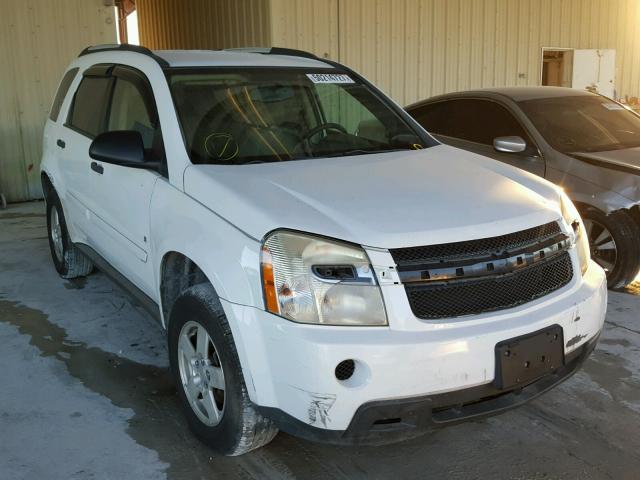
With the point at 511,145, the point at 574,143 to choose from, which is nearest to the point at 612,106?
the point at 574,143

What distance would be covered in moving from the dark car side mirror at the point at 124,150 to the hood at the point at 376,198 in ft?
1.16

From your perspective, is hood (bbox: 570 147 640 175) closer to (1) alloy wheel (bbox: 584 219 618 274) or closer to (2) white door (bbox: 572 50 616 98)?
(1) alloy wheel (bbox: 584 219 618 274)

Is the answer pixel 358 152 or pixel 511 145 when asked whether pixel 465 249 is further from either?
pixel 511 145

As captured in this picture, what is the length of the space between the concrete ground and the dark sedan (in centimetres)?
79

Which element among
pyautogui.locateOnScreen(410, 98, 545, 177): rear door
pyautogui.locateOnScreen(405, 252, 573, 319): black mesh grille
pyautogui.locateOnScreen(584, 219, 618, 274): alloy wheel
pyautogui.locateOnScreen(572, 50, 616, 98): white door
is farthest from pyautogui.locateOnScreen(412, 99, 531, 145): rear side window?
pyautogui.locateOnScreen(572, 50, 616, 98): white door

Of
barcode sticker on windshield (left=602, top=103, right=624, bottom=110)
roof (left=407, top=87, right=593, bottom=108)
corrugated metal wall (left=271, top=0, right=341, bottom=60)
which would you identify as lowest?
barcode sticker on windshield (left=602, top=103, right=624, bottom=110)

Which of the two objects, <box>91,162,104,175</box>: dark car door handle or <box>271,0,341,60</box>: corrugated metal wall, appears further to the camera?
<box>271,0,341,60</box>: corrugated metal wall

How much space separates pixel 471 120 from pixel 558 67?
793 centimetres

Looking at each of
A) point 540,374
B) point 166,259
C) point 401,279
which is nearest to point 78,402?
point 166,259

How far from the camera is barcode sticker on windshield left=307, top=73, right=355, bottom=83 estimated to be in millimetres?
3785

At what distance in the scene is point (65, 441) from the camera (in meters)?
2.90

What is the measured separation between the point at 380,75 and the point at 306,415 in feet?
26.6

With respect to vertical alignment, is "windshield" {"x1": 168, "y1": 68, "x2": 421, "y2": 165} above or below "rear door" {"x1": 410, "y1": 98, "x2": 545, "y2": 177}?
Answer: above

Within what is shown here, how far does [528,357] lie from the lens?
2371mm
